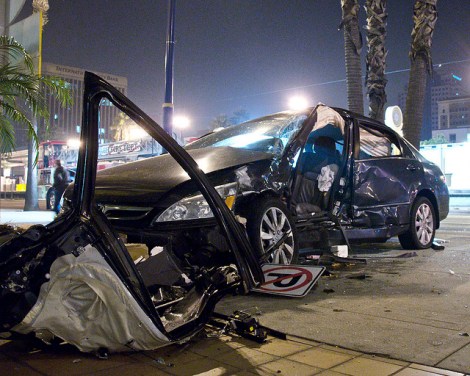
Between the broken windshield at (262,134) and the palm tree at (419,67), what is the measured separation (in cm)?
810

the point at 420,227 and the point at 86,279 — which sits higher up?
the point at 86,279

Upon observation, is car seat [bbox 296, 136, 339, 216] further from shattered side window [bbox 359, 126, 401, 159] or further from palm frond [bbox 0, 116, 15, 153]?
palm frond [bbox 0, 116, 15, 153]

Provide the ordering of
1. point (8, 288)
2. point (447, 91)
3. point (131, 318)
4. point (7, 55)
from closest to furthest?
point (8, 288) < point (131, 318) < point (7, 55) < point (447, 91)

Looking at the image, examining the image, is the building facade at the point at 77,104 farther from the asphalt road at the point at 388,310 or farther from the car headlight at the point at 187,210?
the asphalt road at the point at 388,310

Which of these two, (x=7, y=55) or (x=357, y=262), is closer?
(x=357, y=262)

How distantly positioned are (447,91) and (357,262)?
164 meters

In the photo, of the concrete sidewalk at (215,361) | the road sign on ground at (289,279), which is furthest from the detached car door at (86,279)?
the road sign on ground at (289,279)

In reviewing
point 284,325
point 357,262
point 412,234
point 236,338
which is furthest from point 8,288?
point 412,234

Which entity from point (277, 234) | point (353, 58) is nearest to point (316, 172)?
point (277, 234)

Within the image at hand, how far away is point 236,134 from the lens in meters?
5.89

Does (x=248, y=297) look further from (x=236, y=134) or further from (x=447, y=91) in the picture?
(x=447, y=91)

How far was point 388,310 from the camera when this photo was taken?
3975mm

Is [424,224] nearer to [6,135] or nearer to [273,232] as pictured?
[273,232]

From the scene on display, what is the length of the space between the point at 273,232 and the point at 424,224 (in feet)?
10.6
